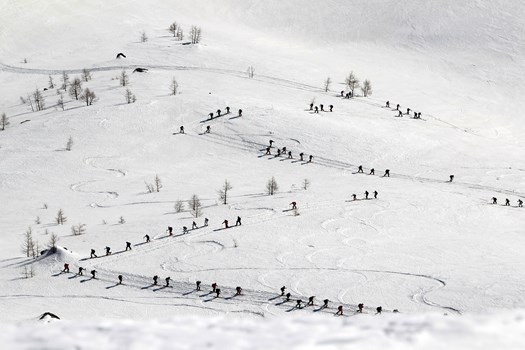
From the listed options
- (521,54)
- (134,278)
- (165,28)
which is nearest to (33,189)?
(134,278)

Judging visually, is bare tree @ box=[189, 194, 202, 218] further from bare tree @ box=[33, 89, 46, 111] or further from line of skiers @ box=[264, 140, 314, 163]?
bare tree @ box=[33, 89, 46, 111]

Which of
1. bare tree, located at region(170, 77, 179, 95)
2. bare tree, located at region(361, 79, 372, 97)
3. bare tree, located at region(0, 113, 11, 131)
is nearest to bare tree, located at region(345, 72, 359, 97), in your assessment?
bare tree, located at region(361, 79, 372, 97)

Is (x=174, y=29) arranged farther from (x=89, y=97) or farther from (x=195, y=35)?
(x=89, y=97)

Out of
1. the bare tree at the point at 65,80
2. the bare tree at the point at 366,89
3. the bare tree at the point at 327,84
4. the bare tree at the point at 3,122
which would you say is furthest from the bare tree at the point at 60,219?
the bare tree at the point at 366,89

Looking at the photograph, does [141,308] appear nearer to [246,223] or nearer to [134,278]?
[134,278]

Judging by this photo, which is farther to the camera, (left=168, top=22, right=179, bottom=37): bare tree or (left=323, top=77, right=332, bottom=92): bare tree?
(left=168, top=22, right=179, bottom=37): bare tree

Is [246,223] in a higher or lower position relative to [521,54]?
lower

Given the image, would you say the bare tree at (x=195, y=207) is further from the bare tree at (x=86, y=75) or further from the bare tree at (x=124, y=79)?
the bare tree at (x=86, y=75)

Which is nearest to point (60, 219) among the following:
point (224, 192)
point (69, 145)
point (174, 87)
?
point (224, 192)

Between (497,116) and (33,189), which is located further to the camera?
(497,116)
